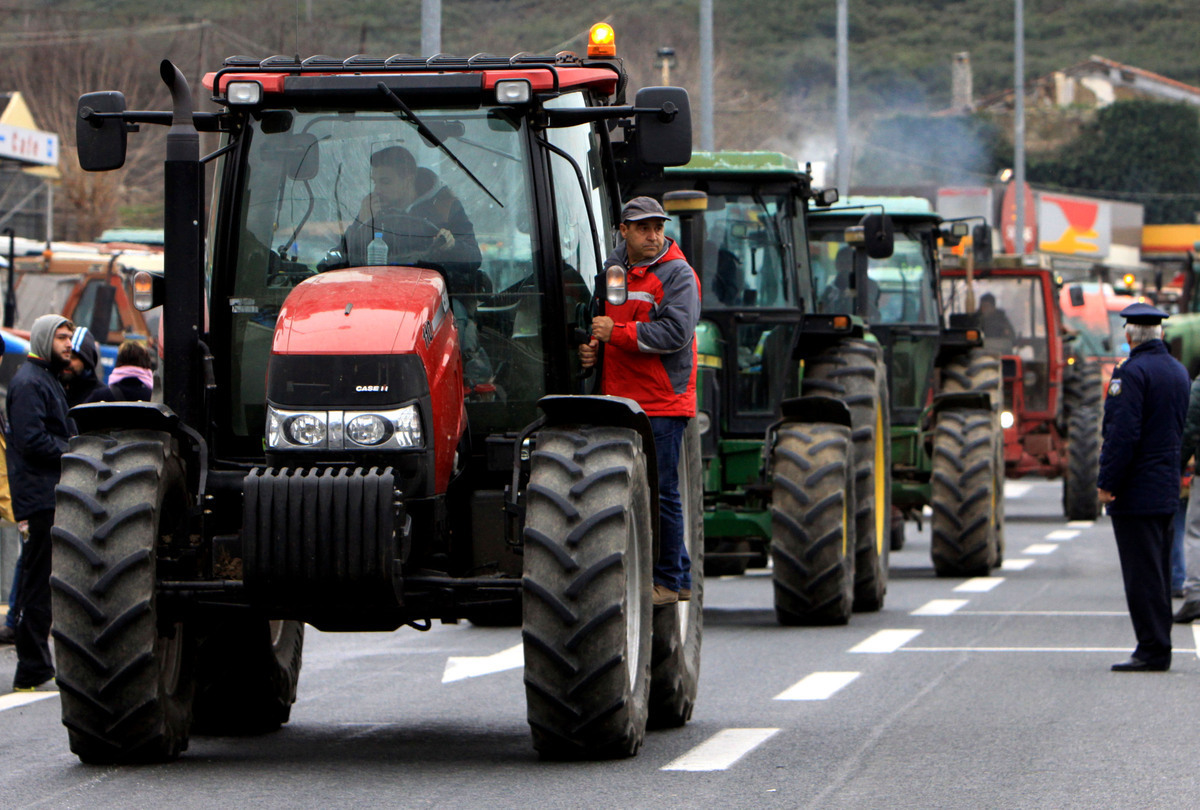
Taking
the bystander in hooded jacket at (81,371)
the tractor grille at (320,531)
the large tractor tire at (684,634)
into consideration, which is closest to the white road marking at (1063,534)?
the bystander in hooded jacket at (81,371)

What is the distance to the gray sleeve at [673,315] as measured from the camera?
8.64 meters

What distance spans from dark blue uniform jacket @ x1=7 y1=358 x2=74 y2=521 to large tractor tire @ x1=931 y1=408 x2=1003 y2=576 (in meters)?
8.60

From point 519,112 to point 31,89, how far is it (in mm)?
48402

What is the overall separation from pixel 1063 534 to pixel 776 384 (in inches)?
407

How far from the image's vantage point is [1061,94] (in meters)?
105

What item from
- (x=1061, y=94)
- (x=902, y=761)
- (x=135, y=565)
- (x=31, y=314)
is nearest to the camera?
(x=135, y=565)

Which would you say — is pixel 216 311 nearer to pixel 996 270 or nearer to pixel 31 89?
pixel 996 270

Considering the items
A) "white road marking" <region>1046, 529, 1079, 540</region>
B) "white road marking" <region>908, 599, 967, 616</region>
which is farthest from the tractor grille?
"white road marking" <region>1046, 529, 1079, 540</region>

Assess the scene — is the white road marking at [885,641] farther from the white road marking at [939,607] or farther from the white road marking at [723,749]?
the white road marking at [723,749]

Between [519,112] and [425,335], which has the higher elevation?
[519,112]

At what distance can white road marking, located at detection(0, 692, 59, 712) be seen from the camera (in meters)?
10.2

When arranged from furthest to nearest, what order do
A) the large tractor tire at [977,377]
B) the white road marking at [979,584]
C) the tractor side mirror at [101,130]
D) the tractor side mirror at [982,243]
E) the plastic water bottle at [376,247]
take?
the tractor side mirror at [982,243] < the large tractor tire at [977,377] < the white road marking at [979,584] < the plastic water bottle at [376,247] < the tractor side mirror at [101,130]

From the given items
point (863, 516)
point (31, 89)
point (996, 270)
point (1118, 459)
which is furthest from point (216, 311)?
point (31, 89)

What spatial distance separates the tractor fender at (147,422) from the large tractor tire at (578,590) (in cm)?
121
